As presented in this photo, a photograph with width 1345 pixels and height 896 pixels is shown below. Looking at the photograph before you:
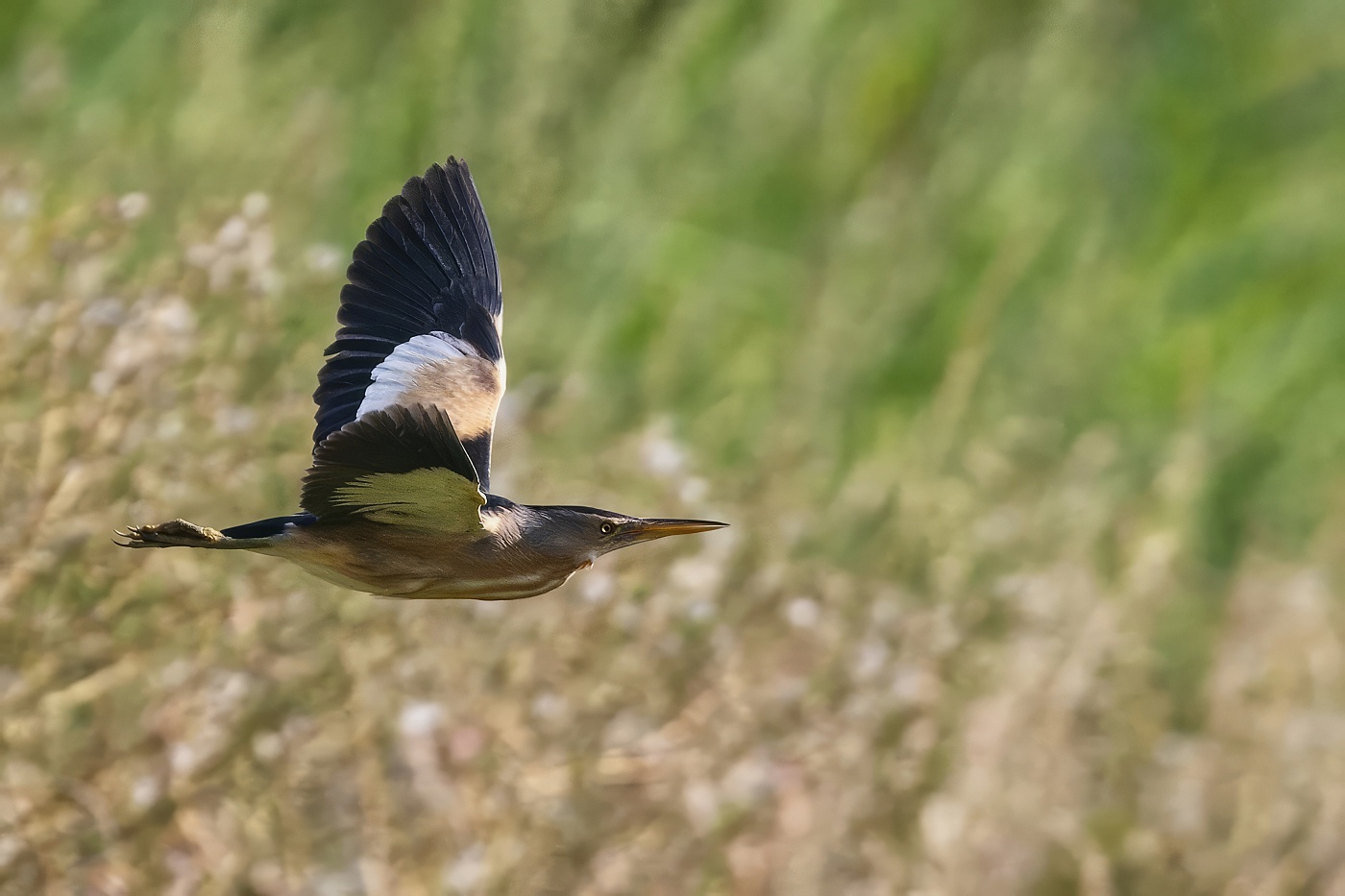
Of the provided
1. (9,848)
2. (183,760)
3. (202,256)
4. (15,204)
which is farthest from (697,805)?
(15,204)

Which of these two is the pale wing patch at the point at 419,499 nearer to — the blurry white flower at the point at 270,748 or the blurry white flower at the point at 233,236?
A: the blurry white flower at the point at 270,748

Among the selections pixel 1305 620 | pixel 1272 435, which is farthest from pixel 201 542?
pixel 1272 435

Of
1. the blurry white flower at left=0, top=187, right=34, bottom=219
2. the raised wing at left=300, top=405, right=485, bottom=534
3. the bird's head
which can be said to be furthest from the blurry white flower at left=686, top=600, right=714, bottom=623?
the blurry white flower at left=0, top=187, right=34, bottom=219

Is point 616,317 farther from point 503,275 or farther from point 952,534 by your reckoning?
point 952,534

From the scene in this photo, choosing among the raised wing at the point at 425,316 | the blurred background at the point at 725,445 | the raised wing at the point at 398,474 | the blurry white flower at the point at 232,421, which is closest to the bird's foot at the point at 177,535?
the raised wing at the point at 398,474

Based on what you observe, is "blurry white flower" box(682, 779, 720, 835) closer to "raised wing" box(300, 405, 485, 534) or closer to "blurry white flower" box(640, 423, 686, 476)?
"blurry white flower" box(640, 423, 686, 476)

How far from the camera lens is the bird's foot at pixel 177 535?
6.97 ft

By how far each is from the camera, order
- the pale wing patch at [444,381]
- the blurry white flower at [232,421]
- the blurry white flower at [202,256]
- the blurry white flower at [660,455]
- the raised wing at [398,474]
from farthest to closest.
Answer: the blurry white flower at [660,455] < the blurry white flower at [202,256] < the blurry white flower at [232,421] < the pale wing patch at [444,381] < the raised wing at [398,474]

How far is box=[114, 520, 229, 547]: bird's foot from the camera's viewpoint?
2.13 metres

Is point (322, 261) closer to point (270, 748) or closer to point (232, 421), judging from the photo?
point (232, 421)

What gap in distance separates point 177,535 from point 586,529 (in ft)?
1.57

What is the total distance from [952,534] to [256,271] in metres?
1.37

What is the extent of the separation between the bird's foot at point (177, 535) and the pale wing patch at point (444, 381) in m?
0.47

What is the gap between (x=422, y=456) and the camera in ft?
6.51
